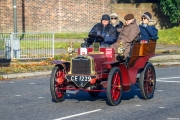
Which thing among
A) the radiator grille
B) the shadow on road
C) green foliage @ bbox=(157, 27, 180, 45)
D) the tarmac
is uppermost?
green foliage @ bbox=(157, 27, 180, 45)

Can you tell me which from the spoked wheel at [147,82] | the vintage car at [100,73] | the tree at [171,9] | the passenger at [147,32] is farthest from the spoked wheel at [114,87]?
the tree at [171,9]

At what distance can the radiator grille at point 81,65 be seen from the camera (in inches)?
461

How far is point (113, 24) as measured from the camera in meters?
13.9

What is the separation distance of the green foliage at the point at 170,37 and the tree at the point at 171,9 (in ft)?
7.65

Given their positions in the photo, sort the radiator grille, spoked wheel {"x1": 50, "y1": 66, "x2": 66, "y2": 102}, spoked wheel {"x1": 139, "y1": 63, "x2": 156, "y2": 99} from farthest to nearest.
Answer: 1. spoked wheel {"x1": 139, "y1": 63, "x2": 156, "y2": 99}
2. spoked wheel {"x1": 50, "y1": 66, "x2": 66, "y2": 102}
3. the radiator grille

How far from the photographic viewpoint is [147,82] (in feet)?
42.7

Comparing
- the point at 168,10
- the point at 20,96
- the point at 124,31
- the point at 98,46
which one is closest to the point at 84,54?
the point at 98,46

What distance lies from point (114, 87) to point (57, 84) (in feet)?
4.16

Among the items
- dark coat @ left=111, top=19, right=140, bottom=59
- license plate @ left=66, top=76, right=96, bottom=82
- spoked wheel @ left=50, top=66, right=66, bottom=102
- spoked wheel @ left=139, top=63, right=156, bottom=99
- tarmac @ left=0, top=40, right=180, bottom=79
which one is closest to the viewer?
license plate @ left=66, top=76, right=96, bottom=82

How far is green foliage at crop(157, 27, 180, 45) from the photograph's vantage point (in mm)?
32906

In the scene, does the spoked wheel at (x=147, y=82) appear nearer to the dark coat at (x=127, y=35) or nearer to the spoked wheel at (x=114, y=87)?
the dark coat at (x=127, y=35)

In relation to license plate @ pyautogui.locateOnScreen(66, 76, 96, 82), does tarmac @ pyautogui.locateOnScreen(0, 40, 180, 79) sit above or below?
below

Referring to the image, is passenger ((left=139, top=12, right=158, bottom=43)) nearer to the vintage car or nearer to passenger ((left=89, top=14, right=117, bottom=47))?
the vintage car

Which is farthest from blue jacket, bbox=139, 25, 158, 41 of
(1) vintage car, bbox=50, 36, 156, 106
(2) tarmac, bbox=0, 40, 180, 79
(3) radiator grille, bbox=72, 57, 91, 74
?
(2) tarmac, bbox=0, 40, 180, 79
